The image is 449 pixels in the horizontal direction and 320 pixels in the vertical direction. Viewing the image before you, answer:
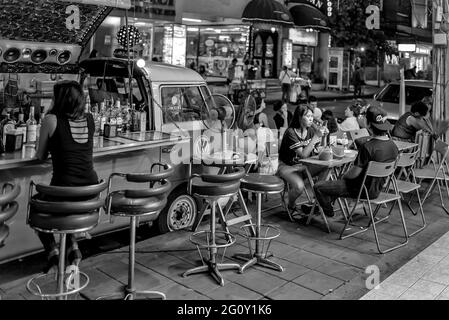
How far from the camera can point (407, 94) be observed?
450 inches

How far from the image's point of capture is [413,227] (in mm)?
6305

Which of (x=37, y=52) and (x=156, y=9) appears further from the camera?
(x=156, y=9)

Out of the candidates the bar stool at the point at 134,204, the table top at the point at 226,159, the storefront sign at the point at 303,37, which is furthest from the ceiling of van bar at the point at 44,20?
the storefront sign at the point at 303,37

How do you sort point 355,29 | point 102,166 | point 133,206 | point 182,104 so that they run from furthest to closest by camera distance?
point 355,29 < point 182,104 < point 102,166 < point 133,206

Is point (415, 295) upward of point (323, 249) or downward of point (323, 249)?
downward

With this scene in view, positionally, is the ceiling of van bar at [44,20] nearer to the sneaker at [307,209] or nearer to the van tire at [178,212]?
the van tire at [178,212]

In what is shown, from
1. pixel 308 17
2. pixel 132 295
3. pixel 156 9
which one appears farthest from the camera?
pixel 308 17

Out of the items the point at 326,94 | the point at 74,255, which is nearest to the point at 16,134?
the point at 74,255

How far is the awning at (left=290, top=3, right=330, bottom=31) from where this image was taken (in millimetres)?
15820

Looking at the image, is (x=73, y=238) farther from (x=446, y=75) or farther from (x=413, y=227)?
(x=446, y=75)

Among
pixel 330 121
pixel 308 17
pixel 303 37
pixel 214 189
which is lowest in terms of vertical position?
pixel 214 189

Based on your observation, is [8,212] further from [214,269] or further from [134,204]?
[214,269]

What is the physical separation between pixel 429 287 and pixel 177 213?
113 inches
